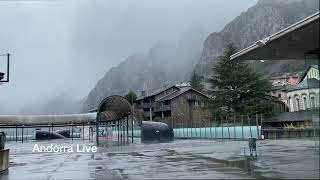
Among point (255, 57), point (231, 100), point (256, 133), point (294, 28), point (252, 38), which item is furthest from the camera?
point (252, 38)

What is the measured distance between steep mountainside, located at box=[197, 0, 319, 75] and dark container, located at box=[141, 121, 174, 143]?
136335 mm

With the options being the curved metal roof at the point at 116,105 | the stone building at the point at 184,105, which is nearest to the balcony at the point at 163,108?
the stone building at the point at 184,105

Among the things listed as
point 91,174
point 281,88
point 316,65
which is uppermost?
point 281,88

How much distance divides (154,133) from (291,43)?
30.1 metres

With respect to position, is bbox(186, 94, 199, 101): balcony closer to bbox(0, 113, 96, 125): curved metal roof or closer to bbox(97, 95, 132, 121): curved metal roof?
bbox(0, 113, 96, 125): curved metal roof

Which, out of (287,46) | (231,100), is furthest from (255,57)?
(231,100)

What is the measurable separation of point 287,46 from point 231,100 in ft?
184

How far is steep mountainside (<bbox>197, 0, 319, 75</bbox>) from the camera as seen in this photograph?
18288cm

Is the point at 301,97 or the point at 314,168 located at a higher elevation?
the point at 301,97

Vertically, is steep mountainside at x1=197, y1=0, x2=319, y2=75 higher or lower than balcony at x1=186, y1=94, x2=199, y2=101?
higher

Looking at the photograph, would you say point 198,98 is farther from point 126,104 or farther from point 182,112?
point 126,104

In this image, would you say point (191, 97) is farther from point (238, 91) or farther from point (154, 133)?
point (154, 133)

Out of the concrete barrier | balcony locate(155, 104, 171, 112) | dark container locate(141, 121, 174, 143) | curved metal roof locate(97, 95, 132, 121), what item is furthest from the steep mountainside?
the concrete barrier

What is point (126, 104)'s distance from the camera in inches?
1561
